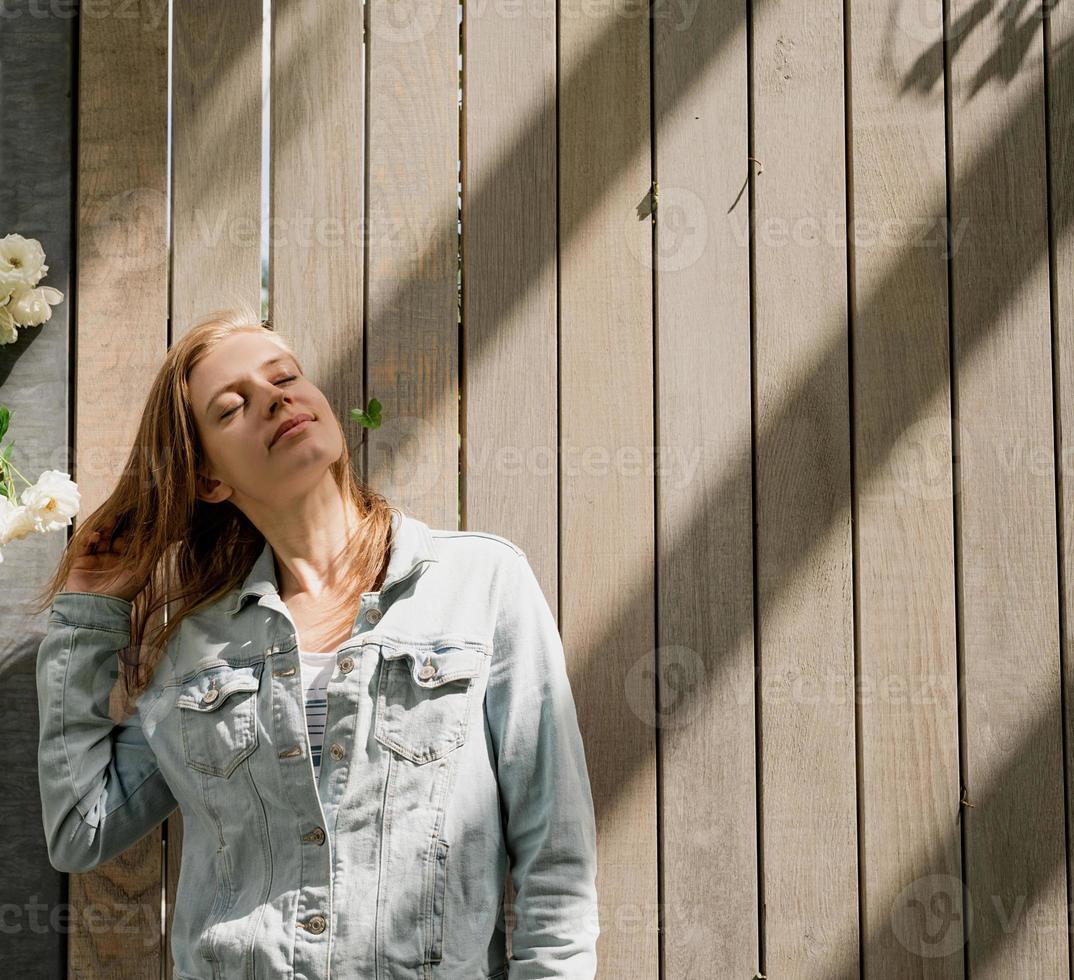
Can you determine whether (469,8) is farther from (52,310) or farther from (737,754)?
(737,754)

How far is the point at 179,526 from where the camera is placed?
1.69m

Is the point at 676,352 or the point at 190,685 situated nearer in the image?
the point at 190,685

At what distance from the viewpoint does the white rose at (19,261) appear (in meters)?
1.80

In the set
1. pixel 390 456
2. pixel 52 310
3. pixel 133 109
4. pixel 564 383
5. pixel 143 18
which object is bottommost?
Answer: pixel 390 456

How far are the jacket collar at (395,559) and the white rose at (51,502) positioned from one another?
1.04ft

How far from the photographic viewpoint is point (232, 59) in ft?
6.22

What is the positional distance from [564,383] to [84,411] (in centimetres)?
89

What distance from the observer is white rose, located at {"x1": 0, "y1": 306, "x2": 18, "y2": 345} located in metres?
1.83

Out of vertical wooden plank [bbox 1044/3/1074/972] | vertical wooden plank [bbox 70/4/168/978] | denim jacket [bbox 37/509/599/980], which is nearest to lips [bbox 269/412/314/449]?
denim jacket [bbox 37/509/599/980]

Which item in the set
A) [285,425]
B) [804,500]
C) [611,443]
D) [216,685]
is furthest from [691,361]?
[216,685]

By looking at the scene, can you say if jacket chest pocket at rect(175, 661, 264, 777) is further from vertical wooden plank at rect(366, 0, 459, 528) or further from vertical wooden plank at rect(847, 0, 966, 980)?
vertical wooden plank at rect(847, 0, 966, 980)

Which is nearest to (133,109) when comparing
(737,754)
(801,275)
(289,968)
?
(801,275)

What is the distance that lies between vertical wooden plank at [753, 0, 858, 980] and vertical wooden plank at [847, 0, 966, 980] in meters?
0.04

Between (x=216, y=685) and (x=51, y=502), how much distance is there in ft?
1.38
